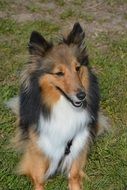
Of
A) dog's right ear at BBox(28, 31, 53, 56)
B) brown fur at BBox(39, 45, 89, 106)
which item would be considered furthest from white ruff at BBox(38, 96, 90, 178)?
dog's right ear at BBox(28, 31, 53, 56)

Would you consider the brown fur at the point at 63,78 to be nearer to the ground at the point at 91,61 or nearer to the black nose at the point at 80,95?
the black nose at the point at 80,95

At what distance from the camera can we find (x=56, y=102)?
3721 mm

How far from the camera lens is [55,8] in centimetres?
726

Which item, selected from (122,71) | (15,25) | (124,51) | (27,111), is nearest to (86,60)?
(27,111)

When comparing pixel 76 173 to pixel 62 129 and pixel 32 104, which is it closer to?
pixel 62 129

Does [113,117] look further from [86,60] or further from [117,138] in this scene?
[86,60]

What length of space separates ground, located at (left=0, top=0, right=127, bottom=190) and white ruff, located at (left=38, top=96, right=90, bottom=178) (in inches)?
17.9

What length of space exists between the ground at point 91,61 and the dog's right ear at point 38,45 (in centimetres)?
16

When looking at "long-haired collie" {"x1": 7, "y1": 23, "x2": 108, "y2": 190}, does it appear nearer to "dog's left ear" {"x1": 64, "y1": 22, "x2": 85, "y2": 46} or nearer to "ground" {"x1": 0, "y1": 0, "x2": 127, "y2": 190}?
"dog's left ear" {"x1": 64, "y1": 22, "x2": 85, "y2": 46}

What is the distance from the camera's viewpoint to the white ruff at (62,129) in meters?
3.77

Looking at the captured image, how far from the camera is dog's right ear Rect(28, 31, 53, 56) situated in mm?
3614

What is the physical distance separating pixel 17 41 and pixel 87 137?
2751 mm

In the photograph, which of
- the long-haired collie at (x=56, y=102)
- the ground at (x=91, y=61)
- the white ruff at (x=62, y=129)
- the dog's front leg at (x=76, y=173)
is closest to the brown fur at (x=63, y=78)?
the long-haired collie at (x=56, y=102)

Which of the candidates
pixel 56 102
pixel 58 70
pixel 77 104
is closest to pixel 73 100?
pixel 77 104
